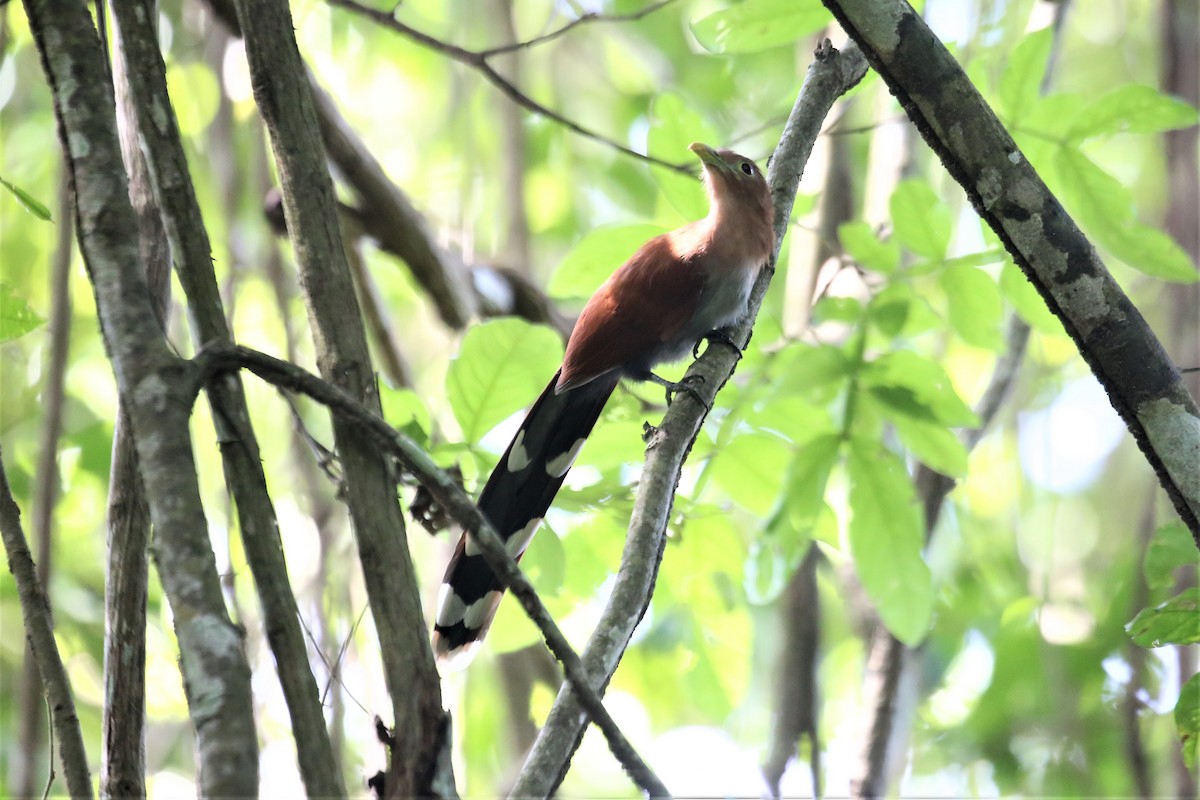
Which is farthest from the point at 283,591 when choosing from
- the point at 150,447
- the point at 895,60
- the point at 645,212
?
the point at 645,212

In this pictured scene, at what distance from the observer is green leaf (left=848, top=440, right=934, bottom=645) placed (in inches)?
116

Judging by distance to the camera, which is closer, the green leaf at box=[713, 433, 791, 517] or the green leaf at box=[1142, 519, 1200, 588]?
the green leaf at box=[1142, 519, 1200, 588]

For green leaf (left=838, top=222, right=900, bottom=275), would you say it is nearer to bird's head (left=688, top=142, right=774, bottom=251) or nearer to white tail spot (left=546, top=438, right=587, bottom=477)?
bird's head (left=688, top=142, right=774, bottom=251)

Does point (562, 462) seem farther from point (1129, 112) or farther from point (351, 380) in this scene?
point (1129, 112)

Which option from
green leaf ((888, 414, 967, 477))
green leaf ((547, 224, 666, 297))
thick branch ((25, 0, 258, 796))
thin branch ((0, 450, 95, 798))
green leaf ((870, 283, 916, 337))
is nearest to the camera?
thick branch ((25, 0, 258, 796))

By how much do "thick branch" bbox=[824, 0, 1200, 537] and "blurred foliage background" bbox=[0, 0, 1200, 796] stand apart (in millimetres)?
314

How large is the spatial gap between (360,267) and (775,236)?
1789mm

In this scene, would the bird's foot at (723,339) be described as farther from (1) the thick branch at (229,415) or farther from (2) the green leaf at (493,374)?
(1) the thick branch at (229,415)

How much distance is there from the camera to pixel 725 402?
9.86 ft

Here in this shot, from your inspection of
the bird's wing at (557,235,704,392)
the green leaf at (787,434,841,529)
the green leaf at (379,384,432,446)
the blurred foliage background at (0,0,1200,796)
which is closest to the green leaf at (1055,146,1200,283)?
the blurred foliage background at (0,0,1200,796)

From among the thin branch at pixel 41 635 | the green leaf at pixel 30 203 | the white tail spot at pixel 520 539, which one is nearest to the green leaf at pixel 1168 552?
the white tail spot at pixel 520 539

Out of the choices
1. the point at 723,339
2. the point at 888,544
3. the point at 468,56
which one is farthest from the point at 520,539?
the point at 468,56

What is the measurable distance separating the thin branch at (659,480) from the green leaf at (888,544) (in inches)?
19.6

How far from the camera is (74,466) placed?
12.3 ft
